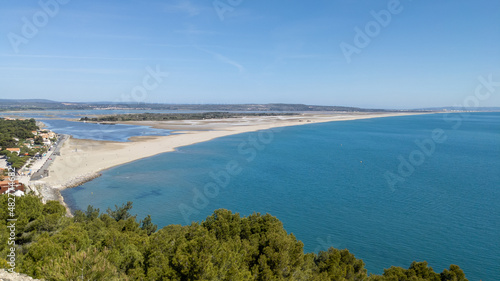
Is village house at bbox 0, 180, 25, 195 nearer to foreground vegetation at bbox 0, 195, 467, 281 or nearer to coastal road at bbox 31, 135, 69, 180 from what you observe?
foreground vegetation at bbox 0, 195, 467, 281

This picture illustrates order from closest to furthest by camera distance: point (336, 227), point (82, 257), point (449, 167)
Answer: point (82, 257) < point (336, 227) < point (449, 167)

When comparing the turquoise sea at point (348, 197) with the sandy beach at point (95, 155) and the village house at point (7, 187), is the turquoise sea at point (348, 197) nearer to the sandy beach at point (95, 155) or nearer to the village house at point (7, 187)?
the sandy beach at point (95, 155)

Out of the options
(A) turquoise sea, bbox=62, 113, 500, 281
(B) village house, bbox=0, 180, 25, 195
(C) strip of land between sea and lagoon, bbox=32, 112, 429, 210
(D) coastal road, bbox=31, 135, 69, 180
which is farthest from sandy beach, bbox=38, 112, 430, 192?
(B) village house, bbox=0, 180, 25, 195

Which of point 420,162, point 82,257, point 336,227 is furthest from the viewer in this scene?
point 420,162

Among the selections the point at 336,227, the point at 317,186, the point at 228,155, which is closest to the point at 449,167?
the point at 317,186

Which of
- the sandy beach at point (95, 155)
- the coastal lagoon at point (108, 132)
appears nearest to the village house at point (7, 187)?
the sandy beach at point (95, 155)

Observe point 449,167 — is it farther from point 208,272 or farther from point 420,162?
point 208,272
